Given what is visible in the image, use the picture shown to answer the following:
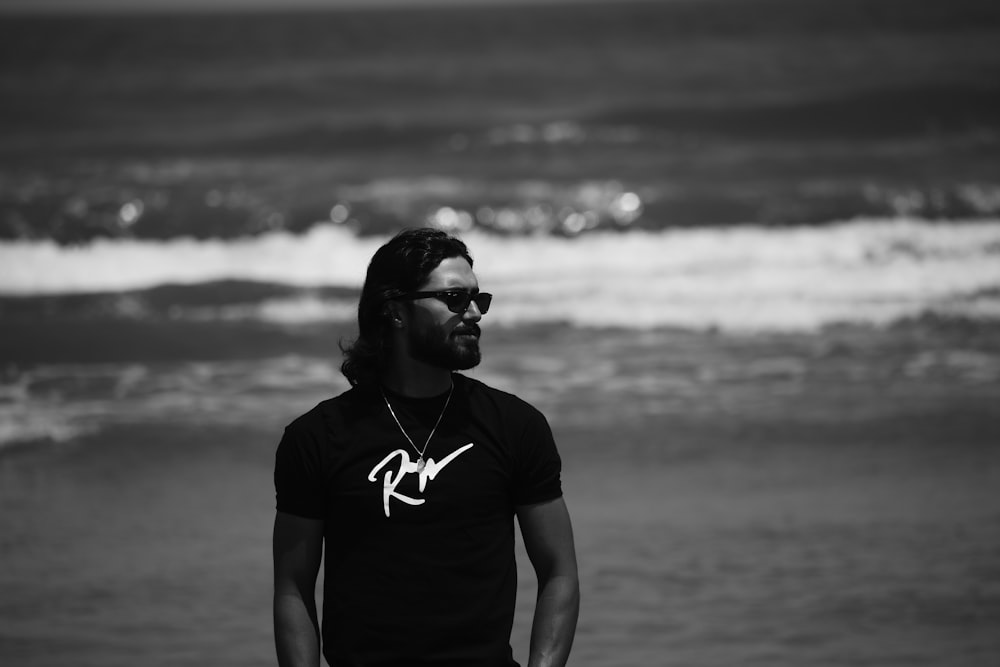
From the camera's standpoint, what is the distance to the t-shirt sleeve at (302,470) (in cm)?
291

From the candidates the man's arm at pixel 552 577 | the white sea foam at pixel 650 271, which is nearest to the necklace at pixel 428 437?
the man's arm at pixel 552 577

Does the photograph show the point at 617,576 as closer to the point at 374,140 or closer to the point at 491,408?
the point at 491,408

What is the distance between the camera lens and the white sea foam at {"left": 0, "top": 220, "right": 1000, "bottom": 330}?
12.2 meters

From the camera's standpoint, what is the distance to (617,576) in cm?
609

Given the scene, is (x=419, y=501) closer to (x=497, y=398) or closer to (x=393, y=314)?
(x=497, y=398)

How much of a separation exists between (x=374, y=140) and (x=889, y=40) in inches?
930

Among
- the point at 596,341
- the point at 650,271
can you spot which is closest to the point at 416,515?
the point at 596,341

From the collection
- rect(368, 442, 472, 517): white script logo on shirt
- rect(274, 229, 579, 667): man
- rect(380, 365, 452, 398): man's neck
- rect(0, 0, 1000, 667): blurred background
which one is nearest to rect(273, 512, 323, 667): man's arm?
rect(274, 229, 579, 667): man

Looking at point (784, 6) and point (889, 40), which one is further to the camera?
point (784, 6)

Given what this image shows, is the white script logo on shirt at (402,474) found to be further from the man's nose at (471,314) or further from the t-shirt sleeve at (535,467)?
the man's nose at (471,314)

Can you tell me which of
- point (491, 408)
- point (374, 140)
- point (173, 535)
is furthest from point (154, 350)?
point (374, 140)

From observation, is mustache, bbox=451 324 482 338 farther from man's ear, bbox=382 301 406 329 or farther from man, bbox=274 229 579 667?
man's ear, bbox=382 301 406 329

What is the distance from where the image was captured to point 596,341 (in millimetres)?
10883

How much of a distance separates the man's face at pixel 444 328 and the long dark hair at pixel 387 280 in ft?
0.12
